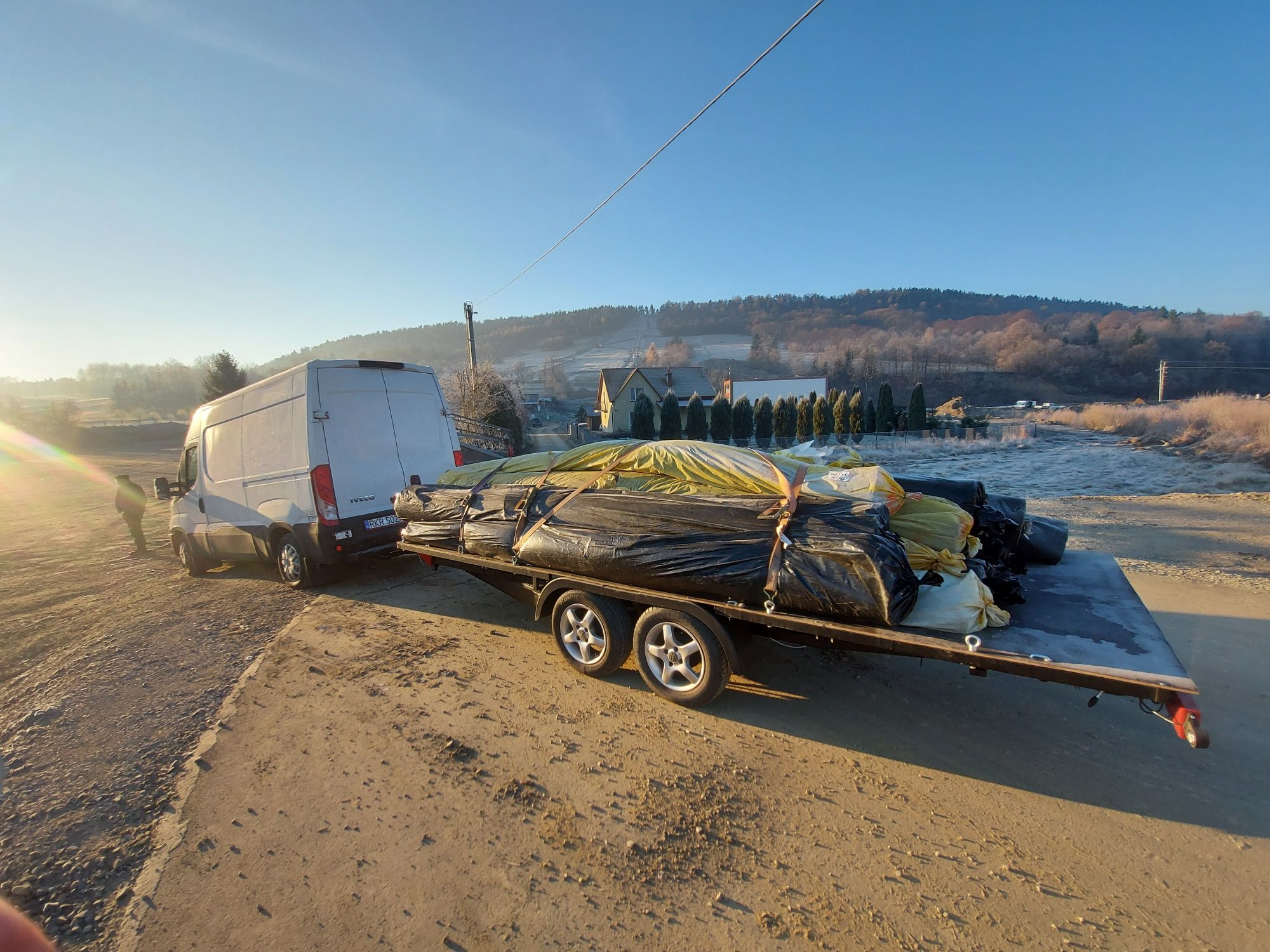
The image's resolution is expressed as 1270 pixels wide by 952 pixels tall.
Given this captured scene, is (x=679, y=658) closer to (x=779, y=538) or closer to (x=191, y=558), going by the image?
(x=779, y=538)

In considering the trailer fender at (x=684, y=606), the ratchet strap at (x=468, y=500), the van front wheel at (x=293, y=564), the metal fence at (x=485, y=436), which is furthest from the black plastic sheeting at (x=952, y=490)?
the metal fence at (x=485, y=436)

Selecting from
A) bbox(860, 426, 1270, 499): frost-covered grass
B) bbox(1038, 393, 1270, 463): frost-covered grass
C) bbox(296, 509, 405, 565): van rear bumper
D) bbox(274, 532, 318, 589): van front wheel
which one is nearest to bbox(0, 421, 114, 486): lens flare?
bbox(274, 532, 318, 589): van front wheel

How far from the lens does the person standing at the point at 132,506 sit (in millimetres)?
10039

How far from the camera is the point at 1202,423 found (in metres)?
26.8

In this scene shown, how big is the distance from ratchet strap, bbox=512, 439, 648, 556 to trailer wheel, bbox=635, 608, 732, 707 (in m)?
1.12

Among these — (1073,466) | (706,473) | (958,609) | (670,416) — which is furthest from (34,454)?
(1073,466)

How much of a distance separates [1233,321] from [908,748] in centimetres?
13884

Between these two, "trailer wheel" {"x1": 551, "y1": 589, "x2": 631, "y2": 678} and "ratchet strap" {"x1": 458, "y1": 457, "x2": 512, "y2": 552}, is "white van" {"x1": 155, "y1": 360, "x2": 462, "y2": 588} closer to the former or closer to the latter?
"ratchet strap" {"x1": 458, "y1": 457, "x2": 512, "y2": 552}

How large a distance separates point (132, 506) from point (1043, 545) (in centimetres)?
1371

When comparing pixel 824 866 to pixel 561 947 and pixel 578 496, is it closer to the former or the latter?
pixel 561 947

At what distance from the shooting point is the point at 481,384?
27906 mm

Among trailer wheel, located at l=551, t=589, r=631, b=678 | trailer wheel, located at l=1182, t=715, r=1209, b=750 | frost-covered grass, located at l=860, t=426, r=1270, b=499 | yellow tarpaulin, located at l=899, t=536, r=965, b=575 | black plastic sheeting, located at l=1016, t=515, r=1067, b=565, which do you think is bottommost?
frost-covered grass, located at l=860, t=426, r=1270, b=499

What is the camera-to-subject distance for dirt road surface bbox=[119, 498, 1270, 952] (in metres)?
2.25

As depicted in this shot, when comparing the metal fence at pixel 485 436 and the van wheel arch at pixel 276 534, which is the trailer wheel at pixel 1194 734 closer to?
the van wheel arch at pixel 276 534
